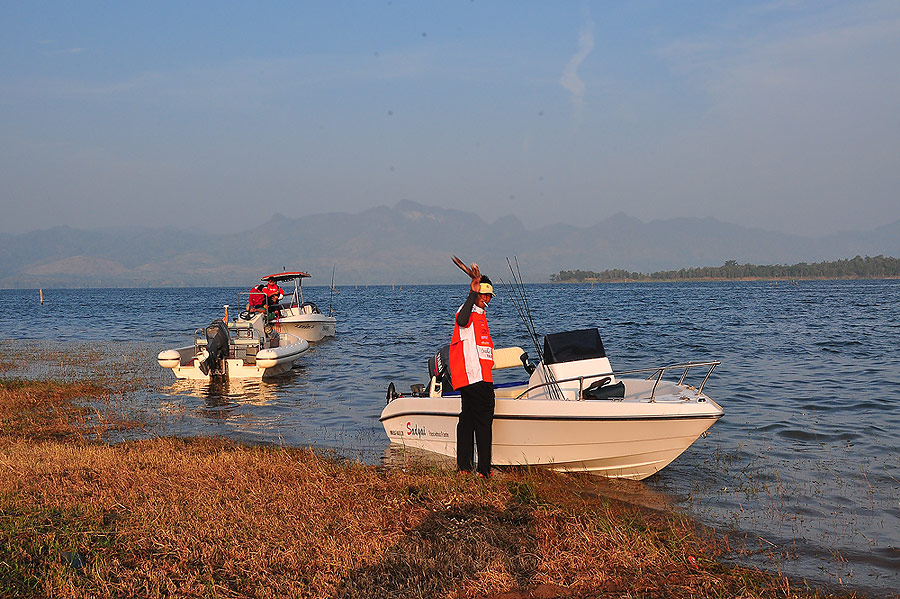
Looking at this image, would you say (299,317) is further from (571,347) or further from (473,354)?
(473,354)

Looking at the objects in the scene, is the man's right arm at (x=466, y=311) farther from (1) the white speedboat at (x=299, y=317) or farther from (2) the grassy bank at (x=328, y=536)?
(1) the white speedboat at (x=299, y=317)

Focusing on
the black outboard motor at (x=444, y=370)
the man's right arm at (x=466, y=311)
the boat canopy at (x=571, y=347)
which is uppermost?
the man's right arm at (x=466, y=311)

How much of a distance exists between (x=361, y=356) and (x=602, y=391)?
51.6 feet

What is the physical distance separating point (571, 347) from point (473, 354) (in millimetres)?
1757

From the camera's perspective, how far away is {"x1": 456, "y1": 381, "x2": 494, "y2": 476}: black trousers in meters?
7.50

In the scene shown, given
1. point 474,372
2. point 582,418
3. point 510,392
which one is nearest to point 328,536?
point 474,372

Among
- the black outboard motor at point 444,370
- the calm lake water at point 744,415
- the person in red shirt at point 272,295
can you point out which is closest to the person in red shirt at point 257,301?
the person in red shirt at point 272,295

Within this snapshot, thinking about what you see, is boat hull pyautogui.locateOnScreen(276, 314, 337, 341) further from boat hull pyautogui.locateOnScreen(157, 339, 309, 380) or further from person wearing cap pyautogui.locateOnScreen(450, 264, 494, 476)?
person wearing cap pyautogui.locateOnScreen(450, 264, 494, 476)

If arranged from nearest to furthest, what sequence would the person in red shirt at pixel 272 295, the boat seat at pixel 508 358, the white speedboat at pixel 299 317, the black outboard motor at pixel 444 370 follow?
1. the black outboard motor at pixel 444 370
2. the boat seat at pixel 508 358
3. the person in red shirt at pixel 272 295
4. the white speedboat at pixel 299 317

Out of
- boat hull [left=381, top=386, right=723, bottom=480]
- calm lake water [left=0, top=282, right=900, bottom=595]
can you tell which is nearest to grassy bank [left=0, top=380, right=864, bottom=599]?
boat hull [left=381, top=386, right=723, bottom=480]

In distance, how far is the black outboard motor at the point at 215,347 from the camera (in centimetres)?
1630

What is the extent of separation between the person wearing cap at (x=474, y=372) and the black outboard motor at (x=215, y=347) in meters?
10.4

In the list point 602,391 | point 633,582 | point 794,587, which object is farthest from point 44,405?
point 794,587

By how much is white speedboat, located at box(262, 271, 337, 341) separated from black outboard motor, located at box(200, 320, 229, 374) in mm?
9540
